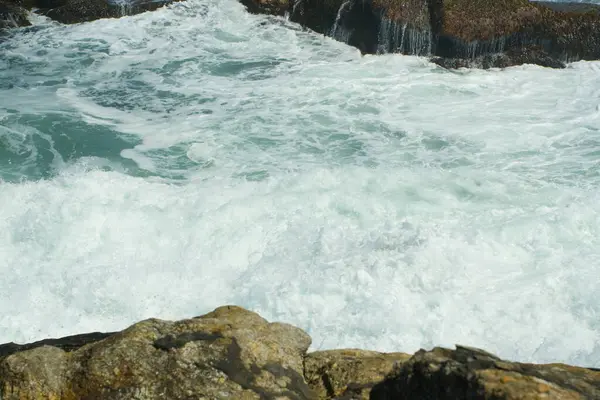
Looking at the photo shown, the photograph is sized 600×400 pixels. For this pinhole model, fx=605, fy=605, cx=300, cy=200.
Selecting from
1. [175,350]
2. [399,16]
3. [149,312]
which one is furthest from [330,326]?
[399,16]

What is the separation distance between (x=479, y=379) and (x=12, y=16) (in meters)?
20.3

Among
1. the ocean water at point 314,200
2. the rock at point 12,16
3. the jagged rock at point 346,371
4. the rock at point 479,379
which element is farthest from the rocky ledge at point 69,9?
the rock at point 479,379

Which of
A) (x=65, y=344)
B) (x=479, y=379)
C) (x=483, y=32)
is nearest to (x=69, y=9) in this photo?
(x=483, y=32)

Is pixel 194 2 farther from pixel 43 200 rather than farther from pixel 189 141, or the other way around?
pixel 43 200

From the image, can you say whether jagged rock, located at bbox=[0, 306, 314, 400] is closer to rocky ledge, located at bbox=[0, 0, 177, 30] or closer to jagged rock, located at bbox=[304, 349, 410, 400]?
jagged rock, located at bbox=[304, 349, 410, 400]

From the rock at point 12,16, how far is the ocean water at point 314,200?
3.63 metres

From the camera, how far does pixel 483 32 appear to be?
51.2 feet

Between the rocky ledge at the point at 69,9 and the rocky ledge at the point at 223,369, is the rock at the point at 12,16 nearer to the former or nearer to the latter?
the rocky ledge at the point at 69,9

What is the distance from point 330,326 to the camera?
6719 millimetres

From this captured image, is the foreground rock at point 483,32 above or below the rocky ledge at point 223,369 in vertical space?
above

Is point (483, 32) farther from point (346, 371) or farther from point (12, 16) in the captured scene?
point (12, 16)

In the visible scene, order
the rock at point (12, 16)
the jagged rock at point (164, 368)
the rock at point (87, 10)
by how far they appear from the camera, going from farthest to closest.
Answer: the rock at point (87, 10), the rock at point (12, 16), the jagged rock at point (164, 368)

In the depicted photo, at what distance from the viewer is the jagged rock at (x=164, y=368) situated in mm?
3296

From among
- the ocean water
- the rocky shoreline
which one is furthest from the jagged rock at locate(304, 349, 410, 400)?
the rocky shoreline
